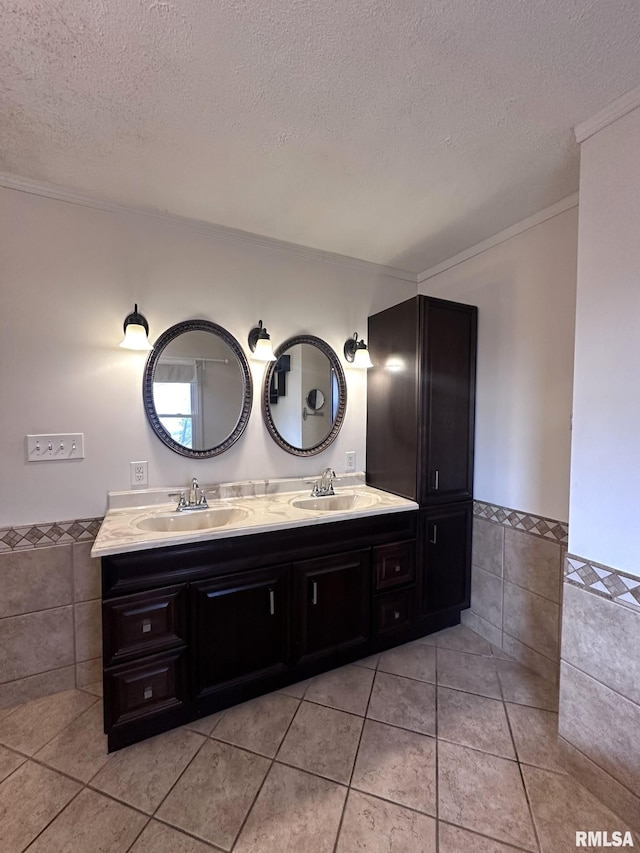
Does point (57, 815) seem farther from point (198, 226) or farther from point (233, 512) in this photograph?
point (198, 226)

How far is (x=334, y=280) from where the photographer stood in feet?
7.98

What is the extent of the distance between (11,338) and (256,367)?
116cm

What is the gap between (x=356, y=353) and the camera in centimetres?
241

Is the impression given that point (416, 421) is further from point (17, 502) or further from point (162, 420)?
point (17, 502)

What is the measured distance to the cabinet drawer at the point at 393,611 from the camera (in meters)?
2.03

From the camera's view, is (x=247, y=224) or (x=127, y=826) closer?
(x=127, y=826)

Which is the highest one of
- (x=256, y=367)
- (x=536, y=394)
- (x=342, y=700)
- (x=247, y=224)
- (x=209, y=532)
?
(x=247, y=224)

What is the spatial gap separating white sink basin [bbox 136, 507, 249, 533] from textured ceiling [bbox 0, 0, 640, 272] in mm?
1565

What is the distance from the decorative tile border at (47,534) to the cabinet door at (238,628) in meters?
0.69

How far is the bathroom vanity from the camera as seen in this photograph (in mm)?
1467

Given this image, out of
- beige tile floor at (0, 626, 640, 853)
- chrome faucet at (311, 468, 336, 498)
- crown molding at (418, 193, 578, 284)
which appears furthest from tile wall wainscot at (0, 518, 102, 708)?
crown molding at (418, 193, 578, 284)

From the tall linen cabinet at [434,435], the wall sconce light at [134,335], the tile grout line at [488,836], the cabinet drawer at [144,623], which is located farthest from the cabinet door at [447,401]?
the wall sconce light at [134,335]

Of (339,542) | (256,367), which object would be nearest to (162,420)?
(256,367)

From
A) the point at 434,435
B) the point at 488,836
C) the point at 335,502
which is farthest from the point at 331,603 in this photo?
the point at 434,435
